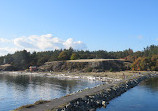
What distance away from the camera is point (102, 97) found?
91.5 feet

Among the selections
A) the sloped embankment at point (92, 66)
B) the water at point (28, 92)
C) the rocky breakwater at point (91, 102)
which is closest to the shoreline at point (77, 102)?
the rocky breakwater at point (91, 102)

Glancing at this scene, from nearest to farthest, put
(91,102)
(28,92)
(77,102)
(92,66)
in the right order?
(77,102) < (91,102) < (28,92) < (92,66)

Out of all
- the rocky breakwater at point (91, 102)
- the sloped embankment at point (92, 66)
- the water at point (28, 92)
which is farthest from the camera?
the sloped embankment at point (92, 66)

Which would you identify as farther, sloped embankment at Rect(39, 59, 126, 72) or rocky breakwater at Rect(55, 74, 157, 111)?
sloped embankment at Rect(39, 59, 126, 72)

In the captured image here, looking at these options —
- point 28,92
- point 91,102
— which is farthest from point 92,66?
point 91,102

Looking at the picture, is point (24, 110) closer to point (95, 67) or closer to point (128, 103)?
point (128, 103)

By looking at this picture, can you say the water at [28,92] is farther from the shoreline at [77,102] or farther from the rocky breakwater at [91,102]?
the rocky breakwater at [91,102]

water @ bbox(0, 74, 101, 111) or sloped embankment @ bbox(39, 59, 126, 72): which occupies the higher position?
sloped embankment @ bbox(39, 59, 126, 72)

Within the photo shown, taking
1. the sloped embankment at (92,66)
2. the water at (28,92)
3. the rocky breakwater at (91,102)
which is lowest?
the water at (28,92)

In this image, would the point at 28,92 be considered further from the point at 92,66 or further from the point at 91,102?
the point at 92,66

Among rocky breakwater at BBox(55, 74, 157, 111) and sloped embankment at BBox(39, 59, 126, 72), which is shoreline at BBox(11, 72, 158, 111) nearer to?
rocky breakwater at BBox(55, 74, 157, 111)

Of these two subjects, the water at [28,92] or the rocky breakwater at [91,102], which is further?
the water at [28,92]

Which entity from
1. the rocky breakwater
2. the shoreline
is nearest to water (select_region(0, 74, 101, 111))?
the shoreline

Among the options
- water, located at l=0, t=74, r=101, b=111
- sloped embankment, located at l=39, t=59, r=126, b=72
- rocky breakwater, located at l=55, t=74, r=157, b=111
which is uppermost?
sloped embankment, located at l=39, t=59, r=126, b=72
